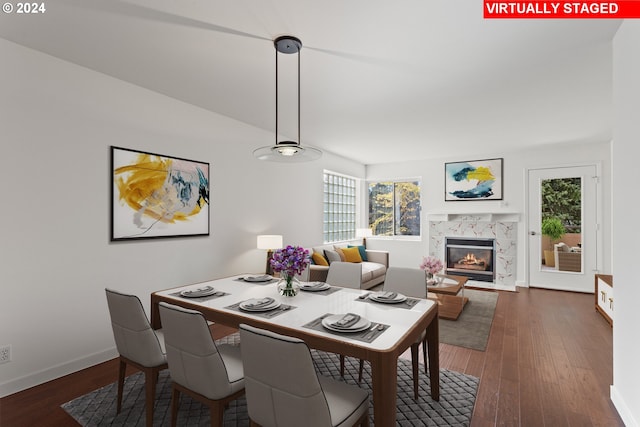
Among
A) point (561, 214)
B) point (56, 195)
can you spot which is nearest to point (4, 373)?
point (56, 195)

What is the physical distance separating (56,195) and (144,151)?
823 mm

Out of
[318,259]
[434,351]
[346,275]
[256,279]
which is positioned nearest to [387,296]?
[434,351]

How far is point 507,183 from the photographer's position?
5.91m

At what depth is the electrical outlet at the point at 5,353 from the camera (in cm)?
222

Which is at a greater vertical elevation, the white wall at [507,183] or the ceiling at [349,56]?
the ceiling at [349,56]

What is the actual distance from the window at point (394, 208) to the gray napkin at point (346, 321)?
217 inches

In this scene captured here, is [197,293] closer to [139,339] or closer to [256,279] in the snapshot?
[139,339]

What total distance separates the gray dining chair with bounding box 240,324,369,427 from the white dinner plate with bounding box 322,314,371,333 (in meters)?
0.33

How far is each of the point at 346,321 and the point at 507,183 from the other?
18.2 ft

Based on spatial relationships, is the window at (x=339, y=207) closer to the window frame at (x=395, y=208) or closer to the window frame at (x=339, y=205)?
the window frame at (x=339, y=205)

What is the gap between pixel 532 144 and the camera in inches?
207

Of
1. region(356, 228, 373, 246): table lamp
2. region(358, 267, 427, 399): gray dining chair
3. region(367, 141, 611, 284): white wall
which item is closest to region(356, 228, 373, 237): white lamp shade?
region(356, 228, 373, 246): table lamp

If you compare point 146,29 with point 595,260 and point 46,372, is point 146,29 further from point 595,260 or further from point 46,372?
point 595,260

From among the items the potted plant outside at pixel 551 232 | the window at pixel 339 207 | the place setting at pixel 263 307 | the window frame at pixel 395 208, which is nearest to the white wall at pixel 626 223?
the place setting at pixel 263 307
